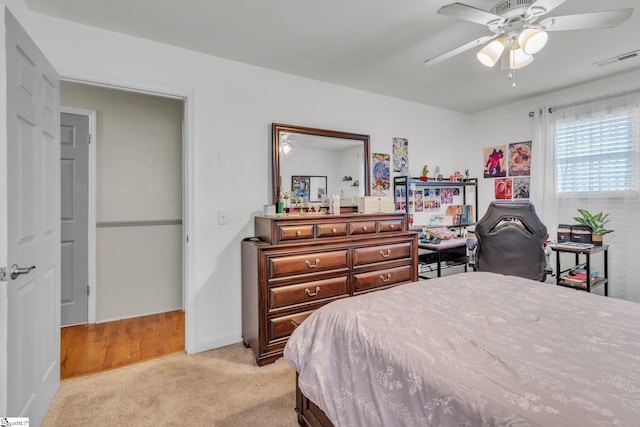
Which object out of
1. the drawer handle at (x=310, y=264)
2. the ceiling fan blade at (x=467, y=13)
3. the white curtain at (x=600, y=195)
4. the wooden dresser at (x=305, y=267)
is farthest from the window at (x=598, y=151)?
the drawer handle at (x=310, y=264)

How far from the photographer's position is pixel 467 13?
1.67 metres

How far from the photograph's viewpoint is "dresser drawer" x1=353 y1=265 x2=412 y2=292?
2821 millimetres

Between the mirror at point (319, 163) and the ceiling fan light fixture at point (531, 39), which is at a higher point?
the ceiling fan light fixture at point (531, 39)

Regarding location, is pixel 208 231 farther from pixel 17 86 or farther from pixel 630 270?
pixel 630 270

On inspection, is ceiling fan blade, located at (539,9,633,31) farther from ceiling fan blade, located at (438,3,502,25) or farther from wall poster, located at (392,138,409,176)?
wall poster, located at (392,138,409,176)

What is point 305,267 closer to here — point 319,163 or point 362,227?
point 362,227

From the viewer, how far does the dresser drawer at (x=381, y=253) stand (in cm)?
282

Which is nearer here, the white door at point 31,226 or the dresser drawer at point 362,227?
the white door at point 31,226

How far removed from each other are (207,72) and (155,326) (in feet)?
8.30

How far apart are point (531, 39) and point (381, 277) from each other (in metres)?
2.07

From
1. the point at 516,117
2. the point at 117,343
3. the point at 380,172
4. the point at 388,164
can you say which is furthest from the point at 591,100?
the point at 117,343

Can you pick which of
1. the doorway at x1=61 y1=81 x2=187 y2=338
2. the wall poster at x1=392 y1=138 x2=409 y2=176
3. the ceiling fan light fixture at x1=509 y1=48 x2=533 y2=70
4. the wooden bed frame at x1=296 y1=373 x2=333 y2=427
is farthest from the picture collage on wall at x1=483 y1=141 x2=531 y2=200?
the doorway at x1=61 y1=81 x2=187 y2=338

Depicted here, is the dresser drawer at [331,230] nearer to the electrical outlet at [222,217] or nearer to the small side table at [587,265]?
the electrical outlet at [222,217]

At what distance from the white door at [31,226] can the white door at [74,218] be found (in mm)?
1307
